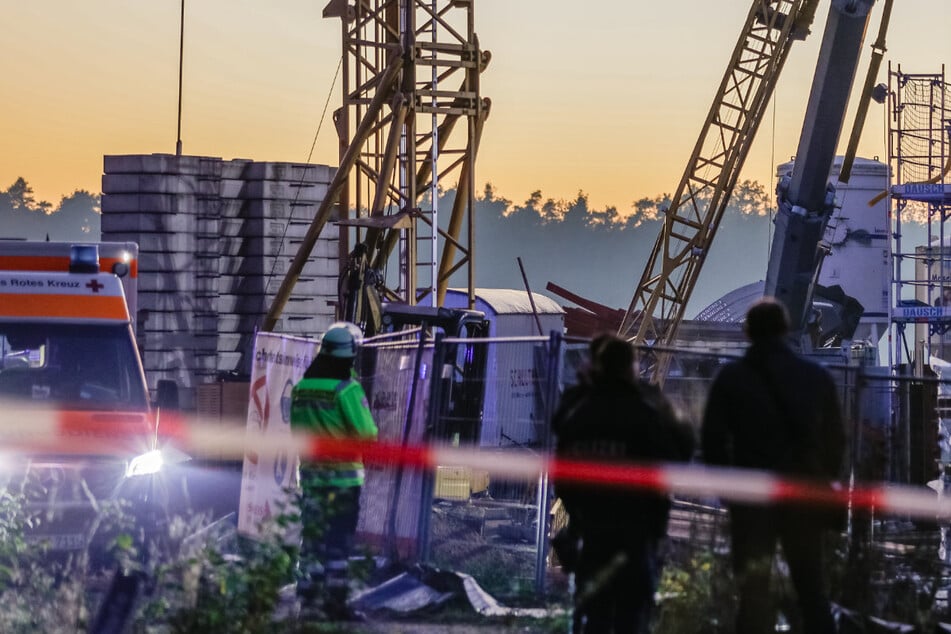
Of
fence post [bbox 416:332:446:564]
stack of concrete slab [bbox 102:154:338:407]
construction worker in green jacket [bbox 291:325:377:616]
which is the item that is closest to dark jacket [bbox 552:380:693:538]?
construction worker in green jacket [bbox 291:325:377:616]

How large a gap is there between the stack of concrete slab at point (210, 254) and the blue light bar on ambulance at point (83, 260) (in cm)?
1789

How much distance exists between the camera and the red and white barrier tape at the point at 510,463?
7.51 metres

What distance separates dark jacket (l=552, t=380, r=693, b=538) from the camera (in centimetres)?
745

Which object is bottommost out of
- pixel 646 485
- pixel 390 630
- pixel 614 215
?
pixel 390 630

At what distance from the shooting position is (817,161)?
74.7 ft

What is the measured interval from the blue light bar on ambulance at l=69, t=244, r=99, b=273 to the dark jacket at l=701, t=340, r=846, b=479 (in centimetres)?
662

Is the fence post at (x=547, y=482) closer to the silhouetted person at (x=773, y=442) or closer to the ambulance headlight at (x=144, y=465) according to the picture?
the ambulance headlight at (x=144, y=465)

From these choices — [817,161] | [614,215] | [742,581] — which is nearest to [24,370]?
[742,581]

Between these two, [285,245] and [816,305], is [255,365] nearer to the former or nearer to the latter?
[285,245]

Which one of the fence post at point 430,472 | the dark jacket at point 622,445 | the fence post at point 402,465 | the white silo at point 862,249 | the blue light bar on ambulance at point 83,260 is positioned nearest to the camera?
the dark jacket at point 622,445

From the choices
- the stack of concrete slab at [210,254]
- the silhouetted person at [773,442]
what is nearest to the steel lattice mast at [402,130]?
the stack of concrete slab at [210,254]

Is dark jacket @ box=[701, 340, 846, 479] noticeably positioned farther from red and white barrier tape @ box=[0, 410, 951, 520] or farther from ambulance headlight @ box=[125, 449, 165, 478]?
ambulance headlight @ box=[125, 449, 165, 478]

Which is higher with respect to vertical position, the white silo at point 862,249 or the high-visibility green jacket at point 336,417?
the white silo at point 862,249

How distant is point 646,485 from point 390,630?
2927 mm
